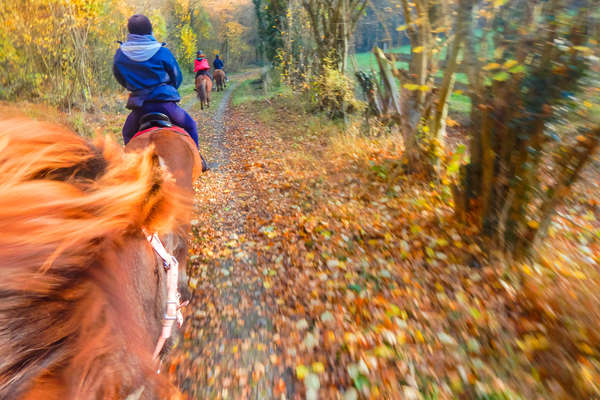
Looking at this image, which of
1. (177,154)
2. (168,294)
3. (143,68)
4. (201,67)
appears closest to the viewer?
(168,294)

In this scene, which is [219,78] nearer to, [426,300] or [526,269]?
[426,300]

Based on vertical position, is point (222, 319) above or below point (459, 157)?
below

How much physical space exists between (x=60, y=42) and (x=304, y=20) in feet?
32.9

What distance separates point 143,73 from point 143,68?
0.06 m

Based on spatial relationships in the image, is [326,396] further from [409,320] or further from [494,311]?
[494,311]

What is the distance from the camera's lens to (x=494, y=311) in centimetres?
299

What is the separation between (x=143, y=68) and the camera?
3.73 meters

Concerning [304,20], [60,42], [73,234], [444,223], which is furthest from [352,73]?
[73,234]

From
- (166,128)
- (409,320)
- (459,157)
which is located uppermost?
(166,128)

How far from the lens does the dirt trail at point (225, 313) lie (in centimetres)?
295

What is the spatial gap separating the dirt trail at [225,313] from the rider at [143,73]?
7.06 ft

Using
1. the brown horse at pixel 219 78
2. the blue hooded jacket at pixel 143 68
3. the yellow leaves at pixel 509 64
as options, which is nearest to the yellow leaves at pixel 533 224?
the yellow leaves at pixel 509 64

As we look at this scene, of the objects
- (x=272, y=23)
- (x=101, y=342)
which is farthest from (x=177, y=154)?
(x=272, y=23)

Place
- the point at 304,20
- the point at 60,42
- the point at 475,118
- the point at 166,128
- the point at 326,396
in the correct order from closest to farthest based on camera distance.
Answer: the point at 326,396, the point at 166,128, the point at 475,118, the point at 60,42, the point at 304,20
